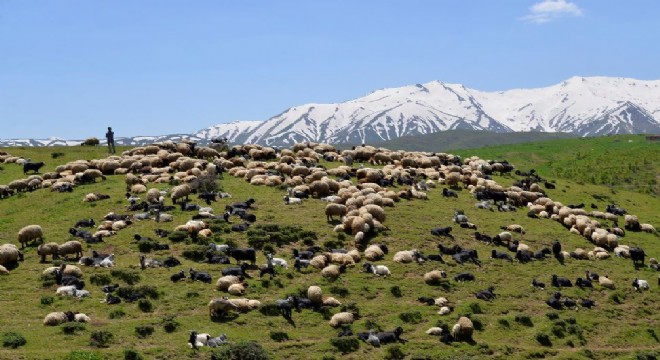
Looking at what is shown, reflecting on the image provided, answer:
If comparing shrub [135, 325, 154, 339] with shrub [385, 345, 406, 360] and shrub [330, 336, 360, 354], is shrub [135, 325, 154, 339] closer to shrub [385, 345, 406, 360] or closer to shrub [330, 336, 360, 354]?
shrub [330, 336, 360, 354]

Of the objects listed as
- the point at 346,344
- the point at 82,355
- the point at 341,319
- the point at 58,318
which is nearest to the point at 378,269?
the point at 341,319

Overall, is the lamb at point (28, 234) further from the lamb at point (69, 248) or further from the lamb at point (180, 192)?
the lamb at point (180, 192)

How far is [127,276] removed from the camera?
34.4m

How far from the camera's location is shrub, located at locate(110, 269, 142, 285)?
3419 cm

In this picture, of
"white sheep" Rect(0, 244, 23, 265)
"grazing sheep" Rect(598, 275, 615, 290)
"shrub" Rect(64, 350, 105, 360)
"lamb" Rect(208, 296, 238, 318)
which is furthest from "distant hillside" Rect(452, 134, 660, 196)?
"shrub" Rect(64, 350, 105, 360)

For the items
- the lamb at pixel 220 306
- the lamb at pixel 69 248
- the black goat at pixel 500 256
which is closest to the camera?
the lamb at pixel 220 306

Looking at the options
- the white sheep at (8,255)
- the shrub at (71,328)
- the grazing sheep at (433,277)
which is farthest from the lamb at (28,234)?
the grazing sheep at (433,277)

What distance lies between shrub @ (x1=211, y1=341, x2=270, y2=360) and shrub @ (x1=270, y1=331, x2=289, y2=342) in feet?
6.34

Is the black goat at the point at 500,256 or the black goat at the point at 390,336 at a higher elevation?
the black goat at the point at 500,256

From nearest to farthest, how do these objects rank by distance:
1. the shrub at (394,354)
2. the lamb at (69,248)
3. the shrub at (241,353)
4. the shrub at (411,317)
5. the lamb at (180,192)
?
the shrub at (241,353) < the shrub at (394,354) < the shrub at (411,317) < the lamb at (69,248) < the lamb at (180,192)

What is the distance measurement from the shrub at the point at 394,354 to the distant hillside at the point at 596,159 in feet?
210

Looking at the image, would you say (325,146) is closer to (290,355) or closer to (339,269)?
(339,269)

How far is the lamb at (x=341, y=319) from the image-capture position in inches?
1217

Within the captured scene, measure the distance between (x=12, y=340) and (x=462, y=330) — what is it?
19.9 meters
